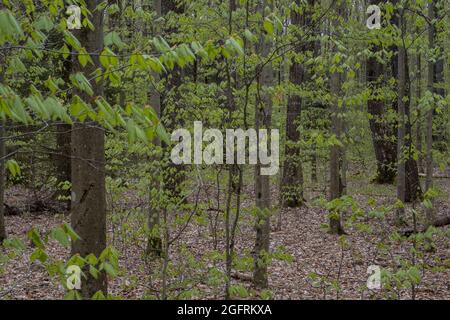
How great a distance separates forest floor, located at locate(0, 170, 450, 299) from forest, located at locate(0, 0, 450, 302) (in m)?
0.06

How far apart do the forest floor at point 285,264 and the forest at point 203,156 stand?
55mm

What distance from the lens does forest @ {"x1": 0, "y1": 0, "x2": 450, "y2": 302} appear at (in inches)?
115

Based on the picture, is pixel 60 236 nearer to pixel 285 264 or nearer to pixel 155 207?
pixel 155 207

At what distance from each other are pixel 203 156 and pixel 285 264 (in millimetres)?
3562

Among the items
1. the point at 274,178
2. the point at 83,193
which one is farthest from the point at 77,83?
the point at 274,178

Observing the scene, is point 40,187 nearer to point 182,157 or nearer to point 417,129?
point 182,157

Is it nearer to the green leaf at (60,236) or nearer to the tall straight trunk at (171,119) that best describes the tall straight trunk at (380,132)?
the tall straight trunk at (171,119)

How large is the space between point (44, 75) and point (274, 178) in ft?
29.9

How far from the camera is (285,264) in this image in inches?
355

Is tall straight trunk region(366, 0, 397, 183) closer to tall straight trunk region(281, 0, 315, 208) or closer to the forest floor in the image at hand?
the forest floor

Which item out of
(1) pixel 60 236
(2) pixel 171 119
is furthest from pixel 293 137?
(1) pixel 60 236

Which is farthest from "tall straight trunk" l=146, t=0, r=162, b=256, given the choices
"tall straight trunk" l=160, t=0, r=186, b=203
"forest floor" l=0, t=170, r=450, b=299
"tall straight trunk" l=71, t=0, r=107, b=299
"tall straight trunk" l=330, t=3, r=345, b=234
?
"tall straight trunk" l=330, t=3, r=345, b=234

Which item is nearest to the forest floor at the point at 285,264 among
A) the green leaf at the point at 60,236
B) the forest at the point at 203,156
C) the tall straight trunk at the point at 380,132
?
the forest at the point at 203,156
